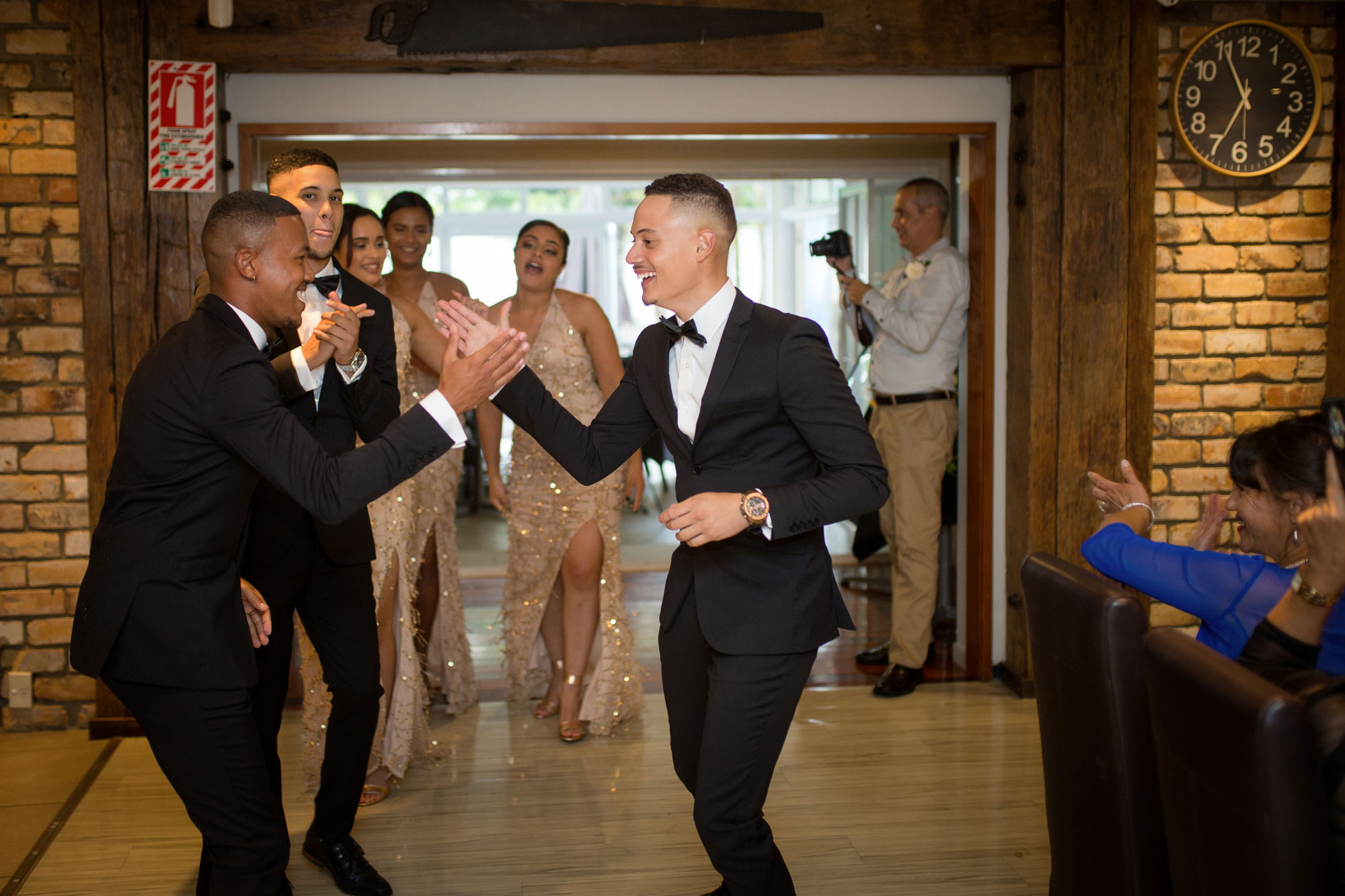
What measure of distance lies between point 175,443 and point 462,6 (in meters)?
2.60

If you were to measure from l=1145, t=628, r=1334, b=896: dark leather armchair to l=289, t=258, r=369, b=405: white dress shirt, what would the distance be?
1.89 metres

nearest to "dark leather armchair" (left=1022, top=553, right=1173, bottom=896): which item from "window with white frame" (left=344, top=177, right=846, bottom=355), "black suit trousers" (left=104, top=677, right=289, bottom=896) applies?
"black suit trousers" (left=104, top=677, right=289, bottom=896)

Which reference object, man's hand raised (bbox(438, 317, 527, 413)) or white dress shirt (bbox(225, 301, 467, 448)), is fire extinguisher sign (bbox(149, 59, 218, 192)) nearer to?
man's hand raised (bbox(438, 317, 527, 413))

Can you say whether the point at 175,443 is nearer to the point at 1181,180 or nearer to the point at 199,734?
the point at 199,734

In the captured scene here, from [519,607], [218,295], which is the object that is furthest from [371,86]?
[218,295]

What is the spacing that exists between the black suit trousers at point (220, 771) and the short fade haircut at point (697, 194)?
132 centimetres

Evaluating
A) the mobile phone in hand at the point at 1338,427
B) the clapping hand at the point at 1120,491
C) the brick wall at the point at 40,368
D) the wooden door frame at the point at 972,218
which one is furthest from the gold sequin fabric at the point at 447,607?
the mobile phone in hand at the point at 1338,427

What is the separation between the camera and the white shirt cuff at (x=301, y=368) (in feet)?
8.53

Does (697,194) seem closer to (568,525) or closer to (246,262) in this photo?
(246,262)

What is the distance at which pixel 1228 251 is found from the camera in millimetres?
4570

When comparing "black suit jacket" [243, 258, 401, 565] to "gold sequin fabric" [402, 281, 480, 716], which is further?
"gold sequin fabric" [402, 281, 480, 716]

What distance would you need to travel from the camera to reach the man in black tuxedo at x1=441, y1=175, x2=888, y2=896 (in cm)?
229

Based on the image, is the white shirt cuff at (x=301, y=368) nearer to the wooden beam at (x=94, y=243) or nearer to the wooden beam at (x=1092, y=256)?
the wooden beam at (x=94, y=243)

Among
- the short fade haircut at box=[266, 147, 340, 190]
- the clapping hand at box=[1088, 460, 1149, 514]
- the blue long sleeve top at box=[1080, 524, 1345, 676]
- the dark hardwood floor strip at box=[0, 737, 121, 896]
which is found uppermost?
the short fade haircut at box=[266, 147, 340, 190]
